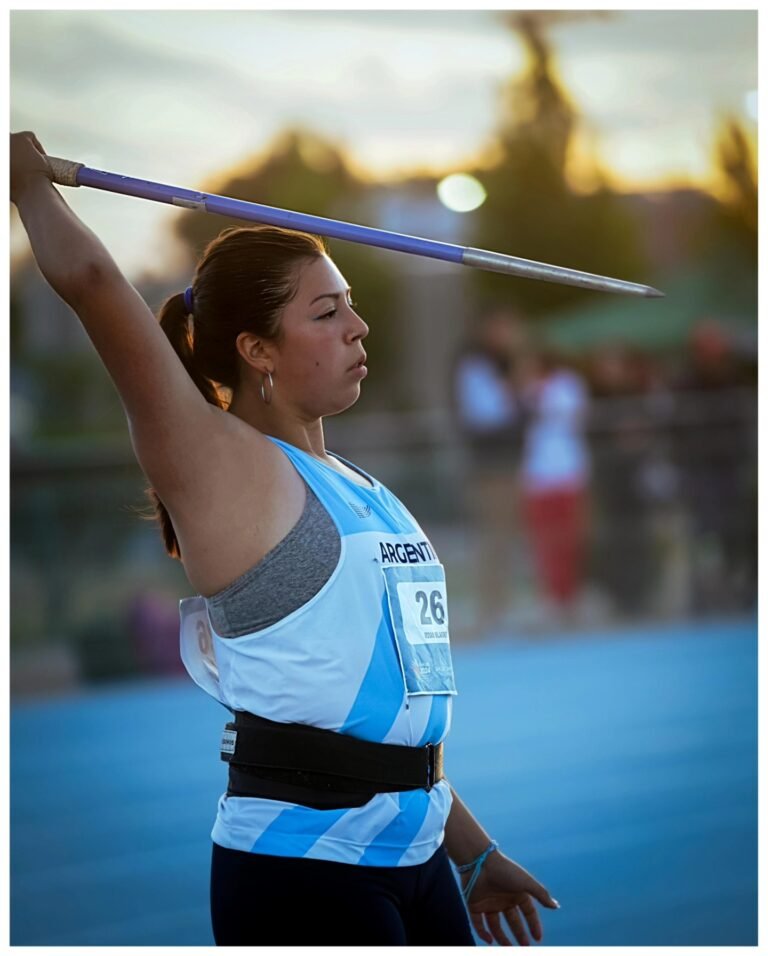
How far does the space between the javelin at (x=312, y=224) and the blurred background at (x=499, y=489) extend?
0.45 meters

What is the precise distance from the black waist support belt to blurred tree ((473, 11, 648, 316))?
2058 centimetres

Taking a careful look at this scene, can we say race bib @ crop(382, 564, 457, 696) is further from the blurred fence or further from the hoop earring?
the blurred fence

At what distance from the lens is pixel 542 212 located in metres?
24.5

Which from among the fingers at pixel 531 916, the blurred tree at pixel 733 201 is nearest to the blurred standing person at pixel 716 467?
the blurred tree at pixel 733 201

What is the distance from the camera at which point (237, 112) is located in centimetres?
1562

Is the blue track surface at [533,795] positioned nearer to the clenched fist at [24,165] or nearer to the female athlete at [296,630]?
the female athlete at [296,630]

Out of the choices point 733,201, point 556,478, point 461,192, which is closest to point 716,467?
point 556,478

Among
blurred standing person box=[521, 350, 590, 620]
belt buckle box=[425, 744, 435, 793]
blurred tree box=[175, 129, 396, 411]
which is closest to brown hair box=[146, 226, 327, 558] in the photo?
belt buckle box=[425, 744, 435, 793]

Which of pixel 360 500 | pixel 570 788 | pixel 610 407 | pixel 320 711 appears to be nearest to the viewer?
pixel 320 711

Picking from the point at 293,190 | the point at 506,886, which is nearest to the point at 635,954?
the point at 506,886

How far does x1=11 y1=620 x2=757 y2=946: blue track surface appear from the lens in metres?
3.87

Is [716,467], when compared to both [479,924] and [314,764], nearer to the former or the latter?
[479,924]

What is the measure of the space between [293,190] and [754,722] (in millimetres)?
18935

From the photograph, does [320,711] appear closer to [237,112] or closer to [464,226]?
[237,112]
